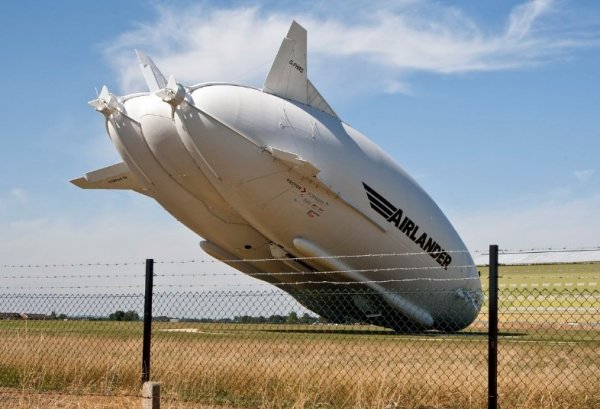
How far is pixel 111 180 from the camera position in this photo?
2820 centimetres

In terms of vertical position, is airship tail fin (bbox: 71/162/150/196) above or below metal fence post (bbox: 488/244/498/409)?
above

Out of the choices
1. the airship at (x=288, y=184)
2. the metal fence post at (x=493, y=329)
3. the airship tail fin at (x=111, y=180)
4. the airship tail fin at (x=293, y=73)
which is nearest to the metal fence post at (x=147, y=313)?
the metal fence post at (x=493, y=329)

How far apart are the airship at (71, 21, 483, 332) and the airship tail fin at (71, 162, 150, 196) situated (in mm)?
47

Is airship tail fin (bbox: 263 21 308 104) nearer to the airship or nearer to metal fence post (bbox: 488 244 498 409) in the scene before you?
the airship

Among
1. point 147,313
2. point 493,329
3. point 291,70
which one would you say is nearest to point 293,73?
point 291,70

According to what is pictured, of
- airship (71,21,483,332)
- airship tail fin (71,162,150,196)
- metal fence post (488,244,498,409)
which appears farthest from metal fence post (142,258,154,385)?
airship tail fin (71,162,150,196)

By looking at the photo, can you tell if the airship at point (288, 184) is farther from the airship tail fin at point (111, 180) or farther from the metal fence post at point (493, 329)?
the metal fence post at point (493, 329)

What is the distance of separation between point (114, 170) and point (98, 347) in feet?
38.7

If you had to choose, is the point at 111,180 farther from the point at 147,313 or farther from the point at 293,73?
the point at 147,313

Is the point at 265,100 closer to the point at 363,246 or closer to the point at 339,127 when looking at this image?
the point at 339,127

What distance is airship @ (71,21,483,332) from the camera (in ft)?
70.4

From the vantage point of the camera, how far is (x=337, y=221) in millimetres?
23484

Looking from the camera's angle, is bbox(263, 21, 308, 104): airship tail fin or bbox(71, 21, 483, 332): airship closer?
bbox(71, 21, 483, 332): airship

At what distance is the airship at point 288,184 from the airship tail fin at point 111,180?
47 mm
